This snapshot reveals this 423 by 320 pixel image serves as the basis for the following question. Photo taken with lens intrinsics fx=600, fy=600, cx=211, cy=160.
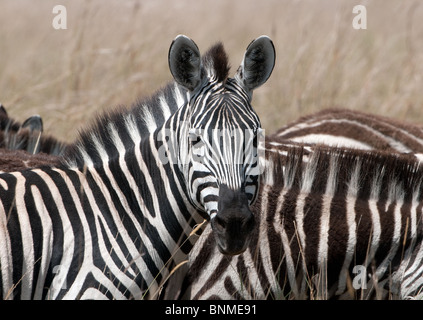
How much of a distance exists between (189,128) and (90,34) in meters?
8.92

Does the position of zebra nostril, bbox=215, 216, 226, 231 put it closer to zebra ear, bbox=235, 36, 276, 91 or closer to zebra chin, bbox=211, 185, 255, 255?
zebra chin, bbox=211, 185, 255, 255

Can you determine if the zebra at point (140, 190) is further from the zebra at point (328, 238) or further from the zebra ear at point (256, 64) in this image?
the zebra at point (328, 238)

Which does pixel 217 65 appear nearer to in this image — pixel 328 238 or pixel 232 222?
pixel 232 222

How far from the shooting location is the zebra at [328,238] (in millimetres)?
Answer: 4570

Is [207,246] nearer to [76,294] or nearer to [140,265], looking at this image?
→ [140,265]

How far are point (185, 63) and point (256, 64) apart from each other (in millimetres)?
503

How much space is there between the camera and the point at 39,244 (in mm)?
3863

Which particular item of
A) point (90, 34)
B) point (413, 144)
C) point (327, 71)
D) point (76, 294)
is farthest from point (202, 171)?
point (90, 34)

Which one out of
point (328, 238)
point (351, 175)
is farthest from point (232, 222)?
point (351, 175)

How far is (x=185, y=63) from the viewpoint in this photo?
155 inches

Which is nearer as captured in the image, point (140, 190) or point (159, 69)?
point (140, 190)

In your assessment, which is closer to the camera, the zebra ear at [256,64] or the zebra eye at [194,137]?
the zebra eye at [194,137]

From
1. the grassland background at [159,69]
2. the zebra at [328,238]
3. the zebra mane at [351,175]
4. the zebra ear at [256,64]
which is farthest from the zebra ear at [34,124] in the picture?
the zebra ear at [256,64]

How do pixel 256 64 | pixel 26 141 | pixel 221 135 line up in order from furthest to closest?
pixel 26 141
pixel 256 64
pixel 221 135
